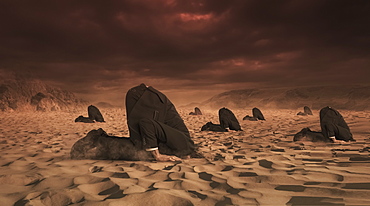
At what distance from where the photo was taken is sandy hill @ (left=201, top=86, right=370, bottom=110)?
5955cm

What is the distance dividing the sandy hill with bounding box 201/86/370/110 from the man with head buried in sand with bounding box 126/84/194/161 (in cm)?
5451

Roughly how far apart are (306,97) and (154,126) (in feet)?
246

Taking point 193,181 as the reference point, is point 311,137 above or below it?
above

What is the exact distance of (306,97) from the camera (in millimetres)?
71562

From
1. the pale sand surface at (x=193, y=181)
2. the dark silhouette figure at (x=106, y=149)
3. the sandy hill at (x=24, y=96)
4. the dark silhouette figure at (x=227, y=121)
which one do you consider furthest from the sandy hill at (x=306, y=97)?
the dark silhouette figure at (x=106, y=149)

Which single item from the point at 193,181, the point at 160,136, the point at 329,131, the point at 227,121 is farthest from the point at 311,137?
the point at 193,181

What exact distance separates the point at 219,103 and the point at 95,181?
96.0m

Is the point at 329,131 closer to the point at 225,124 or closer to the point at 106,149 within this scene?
the point at 225,124

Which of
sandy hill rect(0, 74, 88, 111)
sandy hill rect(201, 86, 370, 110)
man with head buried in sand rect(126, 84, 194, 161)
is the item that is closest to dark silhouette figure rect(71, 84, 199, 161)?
man with head buried in sand rect(126, 84, 194, 161)

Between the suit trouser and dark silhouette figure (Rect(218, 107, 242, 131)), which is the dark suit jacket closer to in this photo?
the suit trouser

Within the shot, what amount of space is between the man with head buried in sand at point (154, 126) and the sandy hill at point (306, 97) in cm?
5451

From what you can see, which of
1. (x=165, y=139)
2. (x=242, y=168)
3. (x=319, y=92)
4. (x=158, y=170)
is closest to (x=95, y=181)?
(x=158, y=170)

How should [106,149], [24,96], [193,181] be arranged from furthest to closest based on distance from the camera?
[24,96] < [106,149] < [193,181]

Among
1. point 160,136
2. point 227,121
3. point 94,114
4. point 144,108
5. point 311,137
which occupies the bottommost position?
point 311,137
